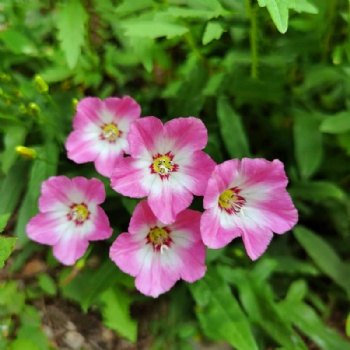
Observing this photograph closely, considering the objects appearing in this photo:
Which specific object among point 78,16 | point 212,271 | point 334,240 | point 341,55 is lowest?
point 334,240

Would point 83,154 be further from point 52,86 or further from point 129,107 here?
point 52,86

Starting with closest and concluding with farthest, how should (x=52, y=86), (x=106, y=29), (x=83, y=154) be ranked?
(x=83, y=154) < (x=52, y=86) < (x=106, y=29)

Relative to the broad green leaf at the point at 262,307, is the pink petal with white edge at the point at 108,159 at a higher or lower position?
higher

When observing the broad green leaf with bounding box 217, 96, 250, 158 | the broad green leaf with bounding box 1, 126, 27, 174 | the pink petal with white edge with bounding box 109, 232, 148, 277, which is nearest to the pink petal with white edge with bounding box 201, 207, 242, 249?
the pink petal with white edge with bounding box 109, 232, 148, 277

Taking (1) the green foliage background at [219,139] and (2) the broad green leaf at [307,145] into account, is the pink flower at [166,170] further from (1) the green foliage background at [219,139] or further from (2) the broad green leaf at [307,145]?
(2) the broad green leaf at [307,145]

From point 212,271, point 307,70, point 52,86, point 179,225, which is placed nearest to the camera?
point 179,225

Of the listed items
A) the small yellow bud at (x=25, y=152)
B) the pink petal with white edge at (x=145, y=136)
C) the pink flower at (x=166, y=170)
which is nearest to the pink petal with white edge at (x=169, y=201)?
the pink flower at (x=166, y=170)

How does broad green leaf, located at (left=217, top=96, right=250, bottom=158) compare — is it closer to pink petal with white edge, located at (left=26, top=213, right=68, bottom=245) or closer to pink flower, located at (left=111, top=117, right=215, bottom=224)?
pink flower, located at (left=111, top=117, right=215, bottom=224)

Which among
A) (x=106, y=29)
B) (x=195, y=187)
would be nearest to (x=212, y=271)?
(x=195, y=187)
